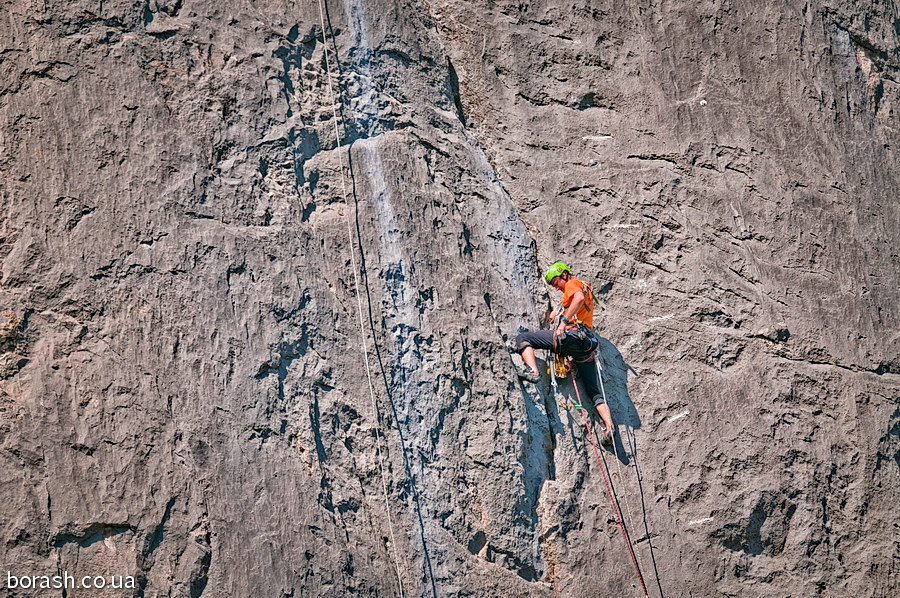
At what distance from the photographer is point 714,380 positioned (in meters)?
7.12

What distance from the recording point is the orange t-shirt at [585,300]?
680 cm

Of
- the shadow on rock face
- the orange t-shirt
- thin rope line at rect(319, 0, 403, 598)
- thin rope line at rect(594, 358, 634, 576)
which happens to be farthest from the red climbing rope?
thin rope line at rect(319, 0, 403, 598)

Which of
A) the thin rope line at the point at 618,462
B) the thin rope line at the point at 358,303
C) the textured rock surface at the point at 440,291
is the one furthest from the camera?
the thin rope line at the point at 618,462

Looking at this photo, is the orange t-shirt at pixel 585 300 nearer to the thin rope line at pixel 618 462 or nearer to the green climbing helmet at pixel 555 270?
the green climbing helmet at pixel 555 270

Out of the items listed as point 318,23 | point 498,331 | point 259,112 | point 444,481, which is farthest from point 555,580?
point 318,23

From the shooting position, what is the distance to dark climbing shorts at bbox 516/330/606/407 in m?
6.75

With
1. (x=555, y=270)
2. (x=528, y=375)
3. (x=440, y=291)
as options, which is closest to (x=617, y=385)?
(x=528, y=375)

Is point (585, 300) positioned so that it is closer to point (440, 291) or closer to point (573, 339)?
point (573, 339)

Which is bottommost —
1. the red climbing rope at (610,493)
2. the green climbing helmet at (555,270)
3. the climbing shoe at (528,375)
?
the red climbing rope at (610,493)

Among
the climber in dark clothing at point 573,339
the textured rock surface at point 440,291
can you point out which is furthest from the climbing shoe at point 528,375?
the textured rock surface at point 440,291

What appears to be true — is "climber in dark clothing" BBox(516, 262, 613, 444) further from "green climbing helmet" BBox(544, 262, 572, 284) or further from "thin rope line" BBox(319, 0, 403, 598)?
"thin rope line" BBox(319, 0, 403, 598)

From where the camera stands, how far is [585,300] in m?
6.81

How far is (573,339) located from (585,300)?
31 cm

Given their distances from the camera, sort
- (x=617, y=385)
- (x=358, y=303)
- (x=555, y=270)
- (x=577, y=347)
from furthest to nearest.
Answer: (x=617, y=385), (x=555, y=270), (x=577, y=347), (x=358, y=303)
